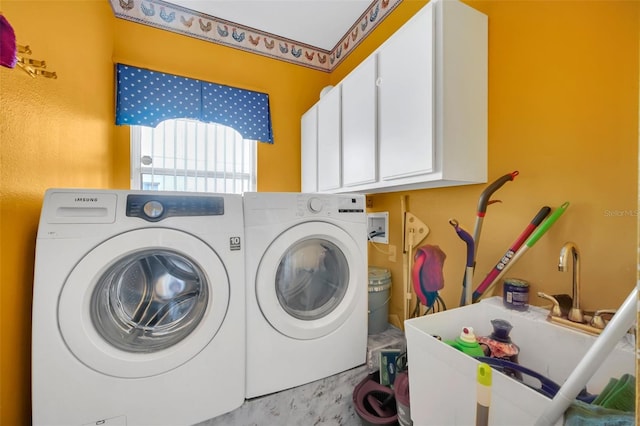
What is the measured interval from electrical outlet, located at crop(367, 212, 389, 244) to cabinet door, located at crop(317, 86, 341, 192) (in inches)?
15.6

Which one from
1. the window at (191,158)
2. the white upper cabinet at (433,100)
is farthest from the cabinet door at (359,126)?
the window at (191,158)

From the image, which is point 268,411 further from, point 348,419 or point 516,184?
point 516,184

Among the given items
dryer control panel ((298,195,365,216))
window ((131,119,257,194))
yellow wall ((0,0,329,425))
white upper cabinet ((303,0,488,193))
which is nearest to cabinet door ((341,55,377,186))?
white upper cabinet ((303,0,488,193))

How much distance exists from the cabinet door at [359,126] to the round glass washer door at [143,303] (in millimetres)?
944

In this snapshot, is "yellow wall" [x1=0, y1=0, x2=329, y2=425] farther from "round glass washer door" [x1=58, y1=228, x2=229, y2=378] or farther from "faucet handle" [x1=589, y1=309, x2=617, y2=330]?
"faucet handle" [x1=589, y1=309, x2=617, y2=330]

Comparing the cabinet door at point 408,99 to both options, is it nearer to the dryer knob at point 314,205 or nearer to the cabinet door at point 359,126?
the cabinet door at point 359,126

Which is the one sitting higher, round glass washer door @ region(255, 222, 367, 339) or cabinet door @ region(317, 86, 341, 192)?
cabinet door @ region(317, 86, 341, 192)

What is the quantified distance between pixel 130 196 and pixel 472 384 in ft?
3.88

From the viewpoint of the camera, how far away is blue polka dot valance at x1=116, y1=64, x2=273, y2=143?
1.84 m

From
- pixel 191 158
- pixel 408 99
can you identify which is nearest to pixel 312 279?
pixel 408 99

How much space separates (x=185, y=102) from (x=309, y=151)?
105 centimetres

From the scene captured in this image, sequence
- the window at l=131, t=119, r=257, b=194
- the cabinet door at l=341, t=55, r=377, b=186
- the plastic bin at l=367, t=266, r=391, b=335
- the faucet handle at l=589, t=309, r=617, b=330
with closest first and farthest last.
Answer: the faucet handle at l=589, t=309, r=617, b=330, the cabinet door at l=341, t=55, r=377, b=186, the plastic bin at l=367, t=266, r=391, b=335, the window at l=131, t=119, r=257, b=194

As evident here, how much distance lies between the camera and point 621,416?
0.39 m

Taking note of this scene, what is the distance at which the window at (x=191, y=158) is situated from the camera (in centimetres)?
199
